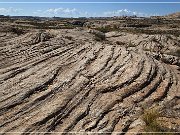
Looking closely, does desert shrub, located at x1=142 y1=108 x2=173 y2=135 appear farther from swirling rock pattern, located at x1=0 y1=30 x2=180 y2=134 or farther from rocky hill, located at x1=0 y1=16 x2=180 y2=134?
swirling rock pattern, located at x1=0 y1=30 x2=180 y2=134

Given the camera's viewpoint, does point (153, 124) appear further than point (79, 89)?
No

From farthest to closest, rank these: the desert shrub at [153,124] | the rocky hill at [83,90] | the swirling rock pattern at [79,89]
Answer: the swirling rock pattern at [79,89] → the rocky hill at [83,90] → the desert shrub at [153,124]

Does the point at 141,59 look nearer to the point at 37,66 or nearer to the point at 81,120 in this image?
the point at 37,66

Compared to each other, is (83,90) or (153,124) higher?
(83,90)

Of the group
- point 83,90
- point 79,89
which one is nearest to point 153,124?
point 83,90

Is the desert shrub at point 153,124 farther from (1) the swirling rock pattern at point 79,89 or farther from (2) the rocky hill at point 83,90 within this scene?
(1) the swirling rock pattern at point 79,89

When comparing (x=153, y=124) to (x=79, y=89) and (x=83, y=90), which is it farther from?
(x=79, y=89)

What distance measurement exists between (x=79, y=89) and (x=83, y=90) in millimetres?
268

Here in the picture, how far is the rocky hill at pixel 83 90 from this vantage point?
16.9 meters

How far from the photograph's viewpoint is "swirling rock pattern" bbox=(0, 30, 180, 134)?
1702 cm

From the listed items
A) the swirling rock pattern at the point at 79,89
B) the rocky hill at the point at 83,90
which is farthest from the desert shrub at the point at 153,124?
the swirling rock pattern at the point at 79,89

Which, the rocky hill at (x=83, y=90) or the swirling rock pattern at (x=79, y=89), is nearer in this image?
the rocky hill at (x=83, y=90)

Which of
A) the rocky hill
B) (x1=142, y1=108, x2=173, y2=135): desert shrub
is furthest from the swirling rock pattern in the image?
(x1=142, y1=108, x2=173, y2=135): desert shrub

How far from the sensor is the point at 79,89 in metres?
21.0
